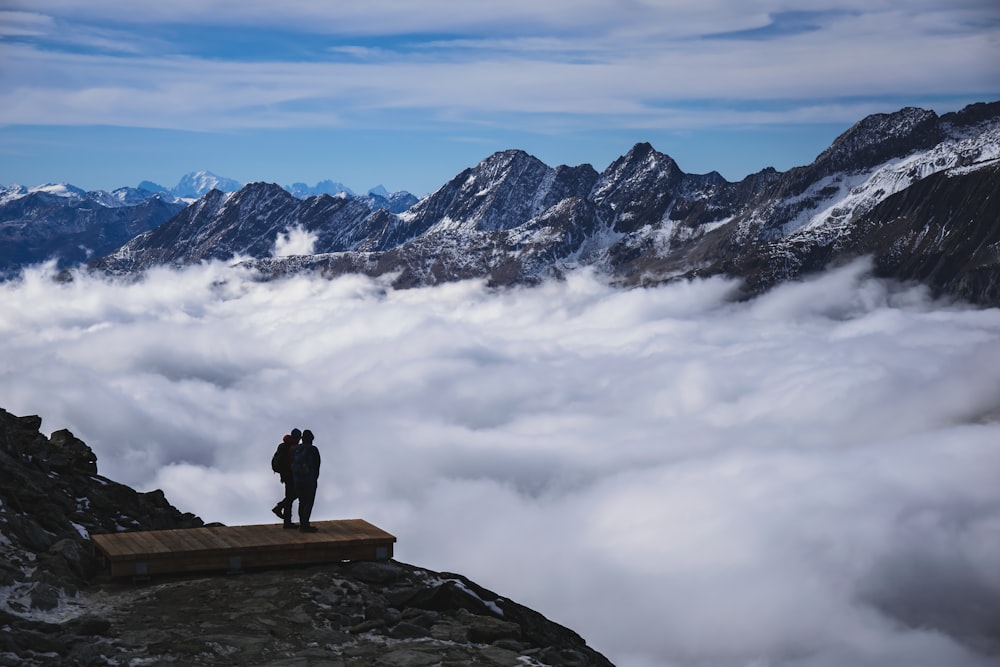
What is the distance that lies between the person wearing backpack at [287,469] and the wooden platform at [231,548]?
0.74 metres

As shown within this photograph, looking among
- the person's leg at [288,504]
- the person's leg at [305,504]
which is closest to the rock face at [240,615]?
the person's leg at [305,504]

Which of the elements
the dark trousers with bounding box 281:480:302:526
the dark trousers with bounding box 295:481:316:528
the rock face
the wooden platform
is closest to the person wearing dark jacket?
the dark trousers with bounding box 295:481:316:528

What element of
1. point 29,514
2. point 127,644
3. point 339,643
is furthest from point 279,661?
point 29,514

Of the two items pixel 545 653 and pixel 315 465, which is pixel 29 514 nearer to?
→ pixel 315 465

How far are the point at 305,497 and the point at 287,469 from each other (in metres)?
1.57

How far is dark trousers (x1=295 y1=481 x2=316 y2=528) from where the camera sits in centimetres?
3372

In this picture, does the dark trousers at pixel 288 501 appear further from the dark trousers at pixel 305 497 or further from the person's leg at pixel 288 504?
the dark trousers at pixel 305 497

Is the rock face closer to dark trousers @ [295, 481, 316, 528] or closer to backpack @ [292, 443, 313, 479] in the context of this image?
dark trousers @ [295, 481, 316, 528]

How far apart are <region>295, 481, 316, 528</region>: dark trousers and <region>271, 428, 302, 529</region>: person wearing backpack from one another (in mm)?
306

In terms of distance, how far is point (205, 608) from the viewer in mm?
27500

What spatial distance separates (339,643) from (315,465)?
9.96 m

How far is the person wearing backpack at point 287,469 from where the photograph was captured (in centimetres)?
3459

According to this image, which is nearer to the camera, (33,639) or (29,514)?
(33,639)

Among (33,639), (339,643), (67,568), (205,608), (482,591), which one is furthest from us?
(482,591)
